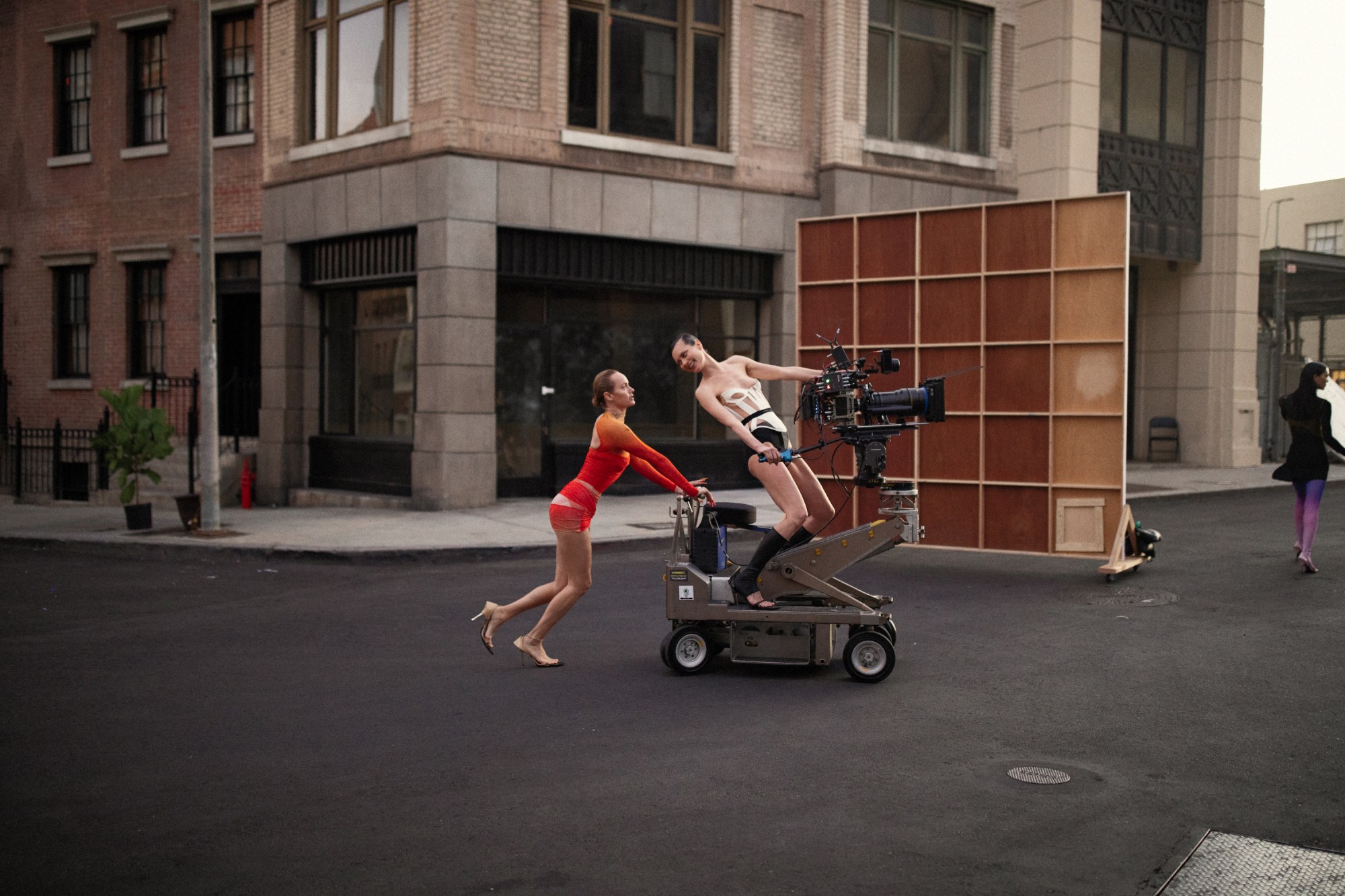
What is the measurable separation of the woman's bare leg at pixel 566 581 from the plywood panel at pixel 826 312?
583cm

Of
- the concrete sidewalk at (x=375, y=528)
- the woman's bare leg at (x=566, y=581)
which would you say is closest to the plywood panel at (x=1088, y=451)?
the concrete sidewalk at (x=375, y=528)

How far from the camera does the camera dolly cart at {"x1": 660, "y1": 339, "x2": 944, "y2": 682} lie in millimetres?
7496

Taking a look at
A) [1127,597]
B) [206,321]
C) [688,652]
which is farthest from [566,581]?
[206,321]

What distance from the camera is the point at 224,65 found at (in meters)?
20.9

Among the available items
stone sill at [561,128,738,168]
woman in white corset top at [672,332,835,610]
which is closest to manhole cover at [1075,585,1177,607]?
woman in white corset top at [672,332,835,610]

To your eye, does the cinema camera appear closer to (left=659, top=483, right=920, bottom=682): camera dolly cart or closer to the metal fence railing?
(left=659, top=483, right=920, bottom=682): camera dolly cart

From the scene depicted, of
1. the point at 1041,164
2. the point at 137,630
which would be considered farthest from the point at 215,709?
the point at 1041,164

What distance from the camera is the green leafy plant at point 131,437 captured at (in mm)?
14836

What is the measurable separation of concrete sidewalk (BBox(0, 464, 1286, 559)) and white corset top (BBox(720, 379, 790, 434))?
5.86 metres

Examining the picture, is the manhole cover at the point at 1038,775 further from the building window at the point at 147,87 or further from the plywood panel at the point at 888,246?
the building window at the point at 147,87

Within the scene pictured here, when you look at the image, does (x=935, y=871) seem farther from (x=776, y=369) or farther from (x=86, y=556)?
(x=86, y=556)

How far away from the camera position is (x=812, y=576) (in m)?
7.63

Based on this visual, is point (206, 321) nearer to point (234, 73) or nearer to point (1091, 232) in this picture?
point (234, 73)

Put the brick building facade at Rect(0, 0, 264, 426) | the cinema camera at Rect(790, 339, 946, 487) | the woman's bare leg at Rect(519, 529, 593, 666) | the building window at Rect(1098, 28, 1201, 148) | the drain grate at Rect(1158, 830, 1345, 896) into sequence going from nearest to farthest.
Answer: the drain grate at Rect(1158, 830, 1345, 896) < the cinema camera at Rect(790, 339, 946, 487) < the woman's bare leg at Rect(519, 529, 593, 666) < the brick building facade at Rect(0, 0, 264, 426) < the building window at Rect(1098, 28, 1201, 148)
